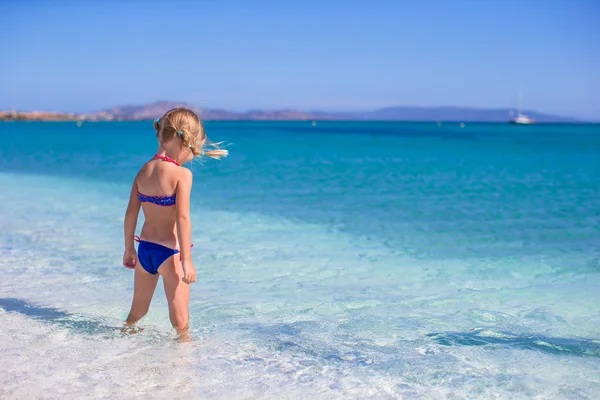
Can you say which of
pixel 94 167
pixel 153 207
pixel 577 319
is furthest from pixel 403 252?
pixel 94 167

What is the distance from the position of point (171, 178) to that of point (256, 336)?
1.41 metres

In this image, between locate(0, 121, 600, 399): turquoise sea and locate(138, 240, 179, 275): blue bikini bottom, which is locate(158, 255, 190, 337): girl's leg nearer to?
locate(138, 240, 179, 275): blue bikini bottom

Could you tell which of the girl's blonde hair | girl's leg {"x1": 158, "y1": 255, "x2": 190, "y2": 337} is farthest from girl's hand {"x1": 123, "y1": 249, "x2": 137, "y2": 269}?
the girl's blonde hair

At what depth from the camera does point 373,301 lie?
17.3 ft

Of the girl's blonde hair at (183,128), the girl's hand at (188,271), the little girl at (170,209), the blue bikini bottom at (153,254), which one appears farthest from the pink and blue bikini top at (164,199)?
the girl's hand at (188,271)

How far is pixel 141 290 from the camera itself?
3887 mm

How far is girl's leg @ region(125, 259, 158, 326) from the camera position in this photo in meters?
3.82

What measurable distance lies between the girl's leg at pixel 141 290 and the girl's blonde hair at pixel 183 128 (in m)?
0.85

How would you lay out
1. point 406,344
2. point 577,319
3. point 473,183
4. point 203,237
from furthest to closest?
point 473,183
point 203,237
point 577,319
point 406,344

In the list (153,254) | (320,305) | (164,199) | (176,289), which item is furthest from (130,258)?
(320,305)

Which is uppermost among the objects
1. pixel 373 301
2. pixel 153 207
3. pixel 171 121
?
pixel 171 121

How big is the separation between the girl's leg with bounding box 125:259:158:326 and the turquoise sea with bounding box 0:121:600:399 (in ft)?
0.65

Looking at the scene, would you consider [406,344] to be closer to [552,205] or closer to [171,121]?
[171,121]

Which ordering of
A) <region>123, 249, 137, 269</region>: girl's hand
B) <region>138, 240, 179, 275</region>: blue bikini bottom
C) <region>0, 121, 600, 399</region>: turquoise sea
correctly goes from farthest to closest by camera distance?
<region>123, 249, 137, 269</region>: girl's hand < <region>138, 240, 179, 275</region>: blue bikini bottom < <region>0, 121, 600, 399</region>: turquoise sea
